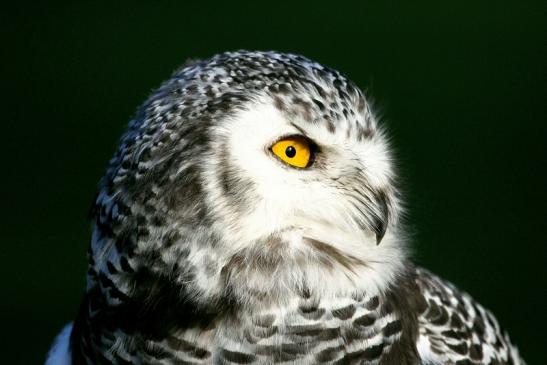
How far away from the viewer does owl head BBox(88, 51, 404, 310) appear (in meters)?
2.23

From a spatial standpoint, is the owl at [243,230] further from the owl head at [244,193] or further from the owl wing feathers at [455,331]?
the owl wing feathers at [455,331]

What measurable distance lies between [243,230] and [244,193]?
0.31 ft

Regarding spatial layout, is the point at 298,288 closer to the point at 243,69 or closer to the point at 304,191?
the point at 304,191

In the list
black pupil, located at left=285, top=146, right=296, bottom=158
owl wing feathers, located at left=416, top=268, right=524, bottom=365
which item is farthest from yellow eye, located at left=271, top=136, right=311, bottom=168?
owl wing feathers, located at left=416, top=268, right=524, bottom=365

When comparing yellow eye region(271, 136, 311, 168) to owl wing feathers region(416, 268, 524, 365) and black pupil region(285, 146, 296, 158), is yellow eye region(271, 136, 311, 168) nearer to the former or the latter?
black pupil region(285, 146, 296, 158)

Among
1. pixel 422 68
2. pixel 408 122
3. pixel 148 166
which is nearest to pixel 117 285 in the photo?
pixel 148 166

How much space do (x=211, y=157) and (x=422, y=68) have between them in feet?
15.1

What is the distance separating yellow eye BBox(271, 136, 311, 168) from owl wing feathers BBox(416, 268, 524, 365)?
69 cm

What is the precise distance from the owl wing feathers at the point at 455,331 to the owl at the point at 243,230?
0.76ft

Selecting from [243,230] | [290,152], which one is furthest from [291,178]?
[243,230]

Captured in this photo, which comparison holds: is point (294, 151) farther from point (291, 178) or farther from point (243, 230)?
point (243, 230)

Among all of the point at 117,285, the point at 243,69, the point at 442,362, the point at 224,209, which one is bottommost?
the point at 442,362

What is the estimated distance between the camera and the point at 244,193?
2225mm

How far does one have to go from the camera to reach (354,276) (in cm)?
239
